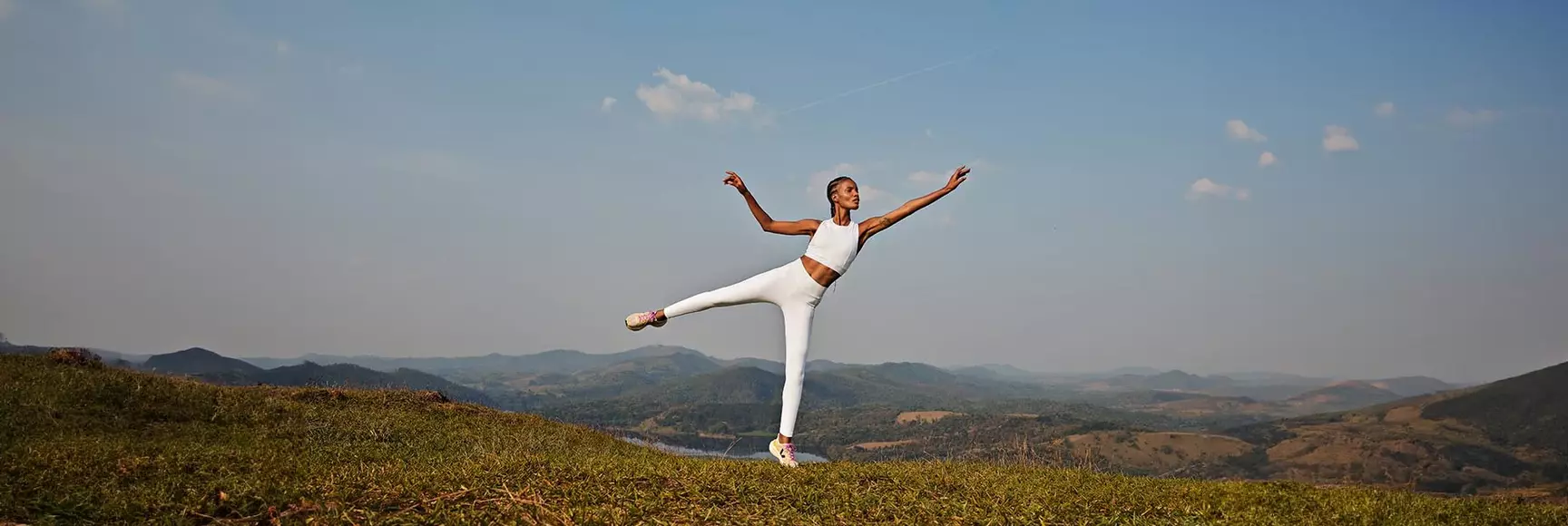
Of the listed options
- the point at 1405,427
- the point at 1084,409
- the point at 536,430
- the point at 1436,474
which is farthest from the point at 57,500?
the point at 1084,409

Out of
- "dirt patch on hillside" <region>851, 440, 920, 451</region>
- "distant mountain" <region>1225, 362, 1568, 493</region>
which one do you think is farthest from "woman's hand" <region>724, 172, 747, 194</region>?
"dirt patch on hillside" <region>851, 440, 920, 451</region>

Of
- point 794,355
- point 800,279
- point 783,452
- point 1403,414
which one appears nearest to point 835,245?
Answer: point 800,279

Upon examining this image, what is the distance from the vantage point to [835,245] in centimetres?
835

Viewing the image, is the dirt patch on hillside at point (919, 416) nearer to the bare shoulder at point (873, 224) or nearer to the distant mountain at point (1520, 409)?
the distant mountain at point (1520, 409)

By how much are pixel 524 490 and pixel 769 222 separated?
4476mm

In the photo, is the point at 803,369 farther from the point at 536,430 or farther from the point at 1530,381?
the point at 1530,381

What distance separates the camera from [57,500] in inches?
185

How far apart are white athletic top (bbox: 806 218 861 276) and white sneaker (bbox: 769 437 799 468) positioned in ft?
5.90

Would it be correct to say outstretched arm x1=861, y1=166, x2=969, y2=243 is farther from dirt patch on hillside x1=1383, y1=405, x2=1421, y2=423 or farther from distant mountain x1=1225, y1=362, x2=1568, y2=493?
dirt patch on hillside x1=1383, y1=405, x2=1421, y2=423

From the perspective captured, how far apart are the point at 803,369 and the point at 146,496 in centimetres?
539

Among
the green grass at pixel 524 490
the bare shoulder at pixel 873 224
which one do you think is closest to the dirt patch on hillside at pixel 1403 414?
the green grass at pixel 524 490

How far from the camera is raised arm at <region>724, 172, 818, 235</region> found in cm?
870

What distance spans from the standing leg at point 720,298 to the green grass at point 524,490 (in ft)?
5.76

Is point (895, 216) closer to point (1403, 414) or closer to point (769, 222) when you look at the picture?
point (769, 222)
